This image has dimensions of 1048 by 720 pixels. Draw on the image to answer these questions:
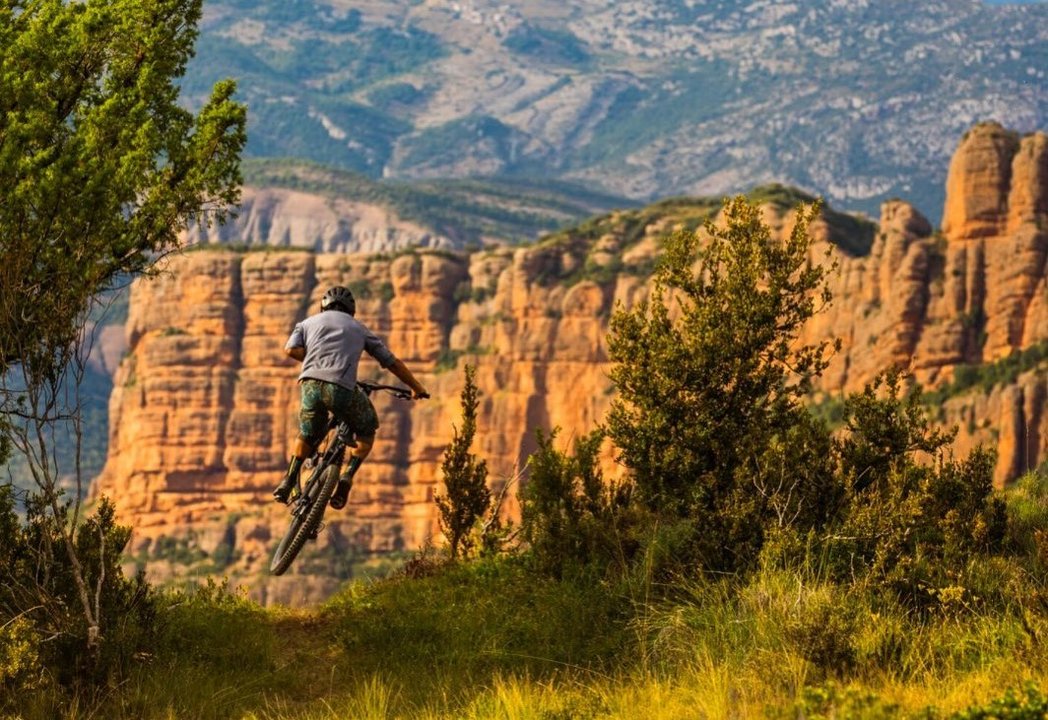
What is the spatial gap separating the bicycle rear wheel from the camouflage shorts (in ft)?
1.53

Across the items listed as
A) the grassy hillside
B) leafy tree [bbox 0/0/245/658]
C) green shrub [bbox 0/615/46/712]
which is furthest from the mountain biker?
green shrub [bbox 0/615/46/712]

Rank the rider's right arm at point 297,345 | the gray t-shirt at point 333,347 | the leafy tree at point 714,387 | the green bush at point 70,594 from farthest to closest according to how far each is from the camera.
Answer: the leafy tree at point 714,387, the rider's right arm at point 297,345, the gray t-shirt at point 333,347, the green bush at point 70,594

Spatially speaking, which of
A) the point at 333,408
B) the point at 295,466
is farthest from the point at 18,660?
the point at 333,408

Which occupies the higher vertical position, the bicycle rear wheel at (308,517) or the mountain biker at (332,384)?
the mountain biker at (332,384)

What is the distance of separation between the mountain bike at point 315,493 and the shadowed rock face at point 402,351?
10719 centimetres

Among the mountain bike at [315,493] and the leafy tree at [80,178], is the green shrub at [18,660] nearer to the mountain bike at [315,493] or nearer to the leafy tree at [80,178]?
the leafy tree at [80,178]

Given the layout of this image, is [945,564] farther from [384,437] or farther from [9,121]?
[384,437]

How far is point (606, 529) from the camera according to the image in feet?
60.3

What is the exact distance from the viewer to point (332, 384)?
16047 millimetres

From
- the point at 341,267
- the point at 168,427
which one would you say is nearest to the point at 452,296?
the point at 341,267

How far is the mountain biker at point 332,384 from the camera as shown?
52.6 feet

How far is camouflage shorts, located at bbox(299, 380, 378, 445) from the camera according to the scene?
632 inches

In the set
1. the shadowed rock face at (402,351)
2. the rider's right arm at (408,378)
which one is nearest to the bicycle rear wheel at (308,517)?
the rider's right arm at (408,378)

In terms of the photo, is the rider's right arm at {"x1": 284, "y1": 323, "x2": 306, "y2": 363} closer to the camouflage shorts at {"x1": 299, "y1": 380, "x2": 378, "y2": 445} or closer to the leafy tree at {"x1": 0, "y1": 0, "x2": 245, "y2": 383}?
the camouflage shorts at {"x1": 299, "y1": 380, "x2": 378, "y2": 445}
